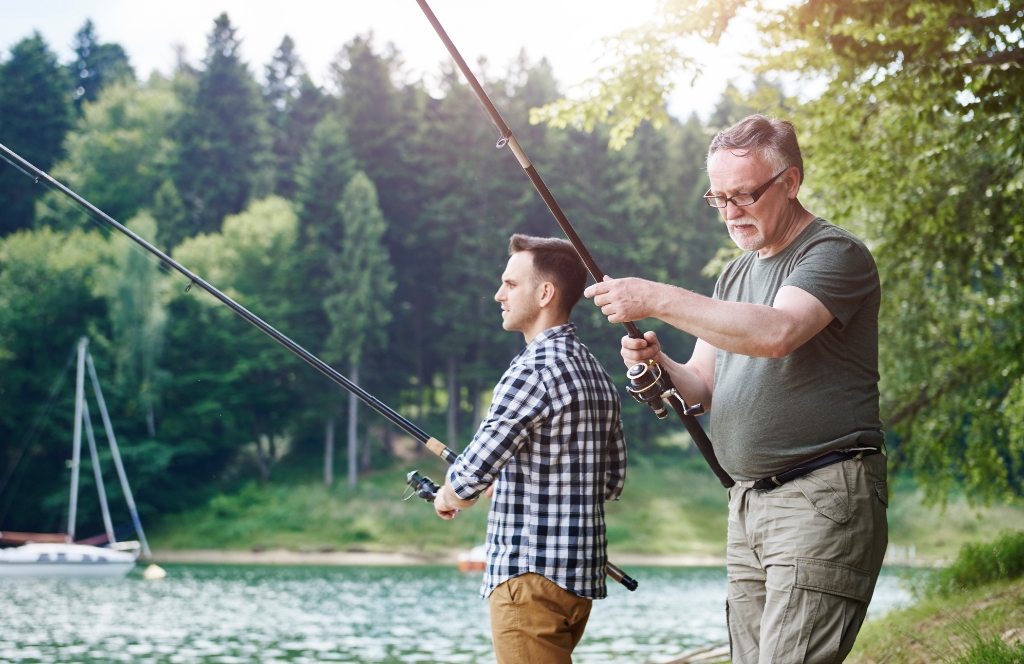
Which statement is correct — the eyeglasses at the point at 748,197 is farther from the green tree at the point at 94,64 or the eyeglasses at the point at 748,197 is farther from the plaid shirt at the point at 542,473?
the green tree at the point at 94,64

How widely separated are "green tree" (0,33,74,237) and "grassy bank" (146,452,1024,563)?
12966mm

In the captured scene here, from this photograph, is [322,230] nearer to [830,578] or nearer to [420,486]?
[420,486]

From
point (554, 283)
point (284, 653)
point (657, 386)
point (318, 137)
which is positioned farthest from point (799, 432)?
point (318, 137)

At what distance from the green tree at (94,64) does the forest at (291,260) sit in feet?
11.0

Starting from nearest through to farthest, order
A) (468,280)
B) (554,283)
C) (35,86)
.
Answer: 1. (554,283)
2. (468,280)
3. (35,86)

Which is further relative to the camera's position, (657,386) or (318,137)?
(318,137)

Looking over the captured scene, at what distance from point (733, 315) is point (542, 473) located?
2.11ft

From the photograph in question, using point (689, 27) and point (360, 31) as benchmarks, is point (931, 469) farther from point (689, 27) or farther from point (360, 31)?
point (360, 31)

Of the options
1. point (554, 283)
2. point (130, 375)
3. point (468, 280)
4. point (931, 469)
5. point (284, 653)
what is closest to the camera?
point (554, 283)

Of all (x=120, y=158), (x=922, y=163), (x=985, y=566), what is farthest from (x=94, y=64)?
(x=985, y=566)

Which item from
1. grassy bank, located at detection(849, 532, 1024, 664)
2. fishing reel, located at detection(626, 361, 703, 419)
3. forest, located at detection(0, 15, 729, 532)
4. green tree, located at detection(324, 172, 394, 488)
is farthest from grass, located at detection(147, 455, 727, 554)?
fishing reel, located at detection(626, 361, 703, 419)

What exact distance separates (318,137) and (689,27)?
29146mm

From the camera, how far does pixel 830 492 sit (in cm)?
192

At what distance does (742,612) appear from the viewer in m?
2.15
